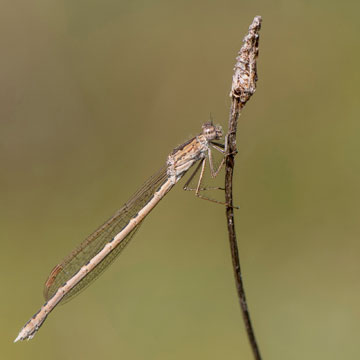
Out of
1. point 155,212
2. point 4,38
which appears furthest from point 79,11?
point 155,212

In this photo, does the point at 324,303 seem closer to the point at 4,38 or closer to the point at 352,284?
the point at 352,284

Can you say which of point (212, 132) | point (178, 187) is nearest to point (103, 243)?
point (212, 132)

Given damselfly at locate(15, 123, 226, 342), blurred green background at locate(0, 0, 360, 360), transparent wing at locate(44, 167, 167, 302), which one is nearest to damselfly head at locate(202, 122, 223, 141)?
damselfly at locate(15, 123, 226, 342)

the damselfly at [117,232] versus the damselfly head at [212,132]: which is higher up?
the damselfly head at [212,132]

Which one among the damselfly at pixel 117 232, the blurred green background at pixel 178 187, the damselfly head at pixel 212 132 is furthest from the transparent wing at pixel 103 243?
the blurred green background at pixel 178 187

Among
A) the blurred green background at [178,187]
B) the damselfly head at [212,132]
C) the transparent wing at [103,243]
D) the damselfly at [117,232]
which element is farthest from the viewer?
the blurred green background at [178,187]

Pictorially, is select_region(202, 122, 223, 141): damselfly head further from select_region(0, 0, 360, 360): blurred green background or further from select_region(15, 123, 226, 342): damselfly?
select_region(0, 0, 360, 360): blurred green background

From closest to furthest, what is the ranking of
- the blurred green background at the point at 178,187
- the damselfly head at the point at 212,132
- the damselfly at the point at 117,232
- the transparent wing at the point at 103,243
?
1. the damselfly head at the point at 212,132
2. the damselfly at the point at 117,232
3. the transparent wing at the point at 103,243
4. the blurred green background at the point at 178,187

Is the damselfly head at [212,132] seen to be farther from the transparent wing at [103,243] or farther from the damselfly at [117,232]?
the transparent wing at [103,243]
